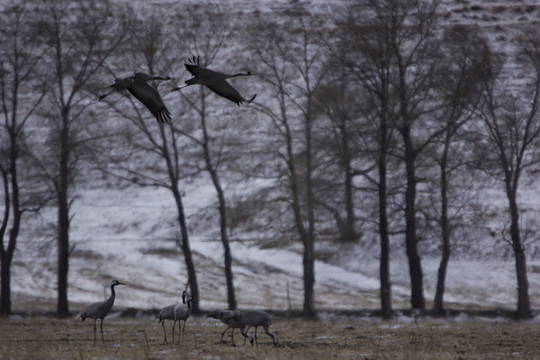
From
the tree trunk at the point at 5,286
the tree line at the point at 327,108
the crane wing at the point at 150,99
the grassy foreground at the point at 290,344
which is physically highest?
the tree line at the point at 327,108

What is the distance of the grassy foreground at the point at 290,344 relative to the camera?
10.9 meters

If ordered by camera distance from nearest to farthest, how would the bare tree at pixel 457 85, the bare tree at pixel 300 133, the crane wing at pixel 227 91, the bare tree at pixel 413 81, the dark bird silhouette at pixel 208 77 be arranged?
the dark bird silhouette at pixel 208 77 < the crane wing at pixel 227 91 < the bare tree at pixel 457 85 < the bare tree at pixel 413 81 < the bare tree at pixel 300 133

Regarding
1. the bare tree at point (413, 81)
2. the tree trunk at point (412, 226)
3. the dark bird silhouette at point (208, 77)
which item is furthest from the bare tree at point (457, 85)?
the dark bird silhouette at point (208, 77)

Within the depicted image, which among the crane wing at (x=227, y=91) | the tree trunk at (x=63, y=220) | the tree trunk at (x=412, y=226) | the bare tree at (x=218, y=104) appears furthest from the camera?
the bare tree at (x=218, y=104)

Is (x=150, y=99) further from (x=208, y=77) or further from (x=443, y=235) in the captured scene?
(x=443, y=235)

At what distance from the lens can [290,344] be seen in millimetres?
13445

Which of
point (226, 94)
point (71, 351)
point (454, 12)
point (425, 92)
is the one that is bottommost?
point (71, 351)

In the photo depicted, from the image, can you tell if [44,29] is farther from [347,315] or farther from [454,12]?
[454,12]

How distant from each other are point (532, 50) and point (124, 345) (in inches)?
703

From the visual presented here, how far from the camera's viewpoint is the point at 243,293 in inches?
1233

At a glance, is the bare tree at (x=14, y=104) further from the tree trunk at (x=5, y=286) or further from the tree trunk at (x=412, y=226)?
the tree trunk at (x=412, y=226)

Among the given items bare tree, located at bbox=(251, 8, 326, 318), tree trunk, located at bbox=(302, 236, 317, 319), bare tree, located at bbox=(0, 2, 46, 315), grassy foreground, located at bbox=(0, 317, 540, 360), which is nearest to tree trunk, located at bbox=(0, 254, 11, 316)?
bare tree, located at bbox=(0, 2, 46, 315)

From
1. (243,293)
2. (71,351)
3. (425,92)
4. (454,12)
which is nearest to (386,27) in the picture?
(425,92)

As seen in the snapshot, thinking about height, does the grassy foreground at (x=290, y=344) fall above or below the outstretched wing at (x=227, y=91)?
below
